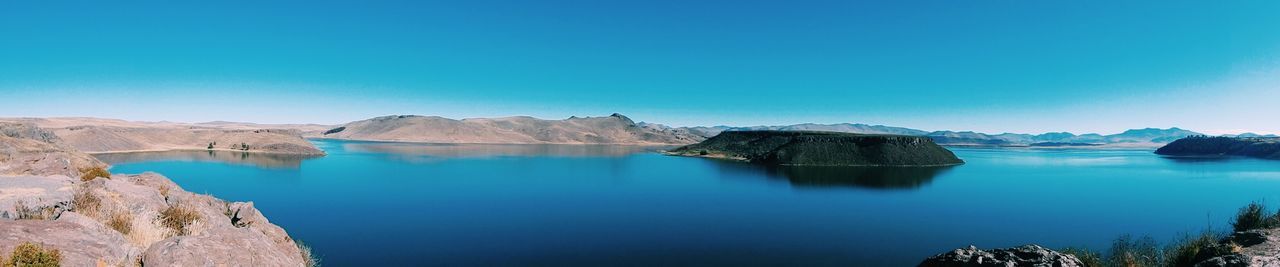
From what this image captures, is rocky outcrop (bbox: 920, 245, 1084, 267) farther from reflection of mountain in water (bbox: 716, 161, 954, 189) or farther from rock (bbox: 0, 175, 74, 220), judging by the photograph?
reflection of mountain in water (bbox: 716, 161, 954, 189)

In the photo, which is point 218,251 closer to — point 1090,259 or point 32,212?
point 32,212

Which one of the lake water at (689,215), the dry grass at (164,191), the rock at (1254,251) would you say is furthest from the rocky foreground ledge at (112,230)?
the rock at (1254,251)

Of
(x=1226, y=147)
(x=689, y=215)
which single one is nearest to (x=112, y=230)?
(x=689, y=215)

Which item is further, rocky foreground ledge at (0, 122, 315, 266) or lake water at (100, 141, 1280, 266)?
lake water at (100, 141, 1280, 266)

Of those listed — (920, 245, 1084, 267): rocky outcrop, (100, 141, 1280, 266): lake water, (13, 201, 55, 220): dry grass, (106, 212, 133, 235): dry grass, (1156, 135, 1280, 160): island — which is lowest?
(100, 141, 1280, 266): lake water

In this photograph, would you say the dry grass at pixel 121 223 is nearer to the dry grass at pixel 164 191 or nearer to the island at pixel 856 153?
the dry grass at pixel 164 191

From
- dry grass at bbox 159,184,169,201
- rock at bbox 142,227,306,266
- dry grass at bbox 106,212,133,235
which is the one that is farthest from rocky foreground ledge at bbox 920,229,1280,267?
dry grass at bbox 159,184,169,201

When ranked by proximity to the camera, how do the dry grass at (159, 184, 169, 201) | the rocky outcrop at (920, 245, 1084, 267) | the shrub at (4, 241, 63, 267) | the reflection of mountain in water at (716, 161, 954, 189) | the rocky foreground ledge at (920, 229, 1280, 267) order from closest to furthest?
1. the shrub at (4, 241, 63, 267)
2. the rocky foreground ledge at (920, 229, 1280, 267)
3. the rocky outcrop at (920, 245, 1084, 267)
4. the dry grass at (159, 184, 169, 201)
5. the reflection of mountain in water at (716, 161, 954, 189)

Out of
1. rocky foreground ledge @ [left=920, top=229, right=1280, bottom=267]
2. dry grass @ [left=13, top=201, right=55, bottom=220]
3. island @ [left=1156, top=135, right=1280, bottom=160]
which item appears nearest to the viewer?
dry grass @ [left=13, top=201, right=55, bottom=220]

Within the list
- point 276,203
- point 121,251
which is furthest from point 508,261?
point 276,203
